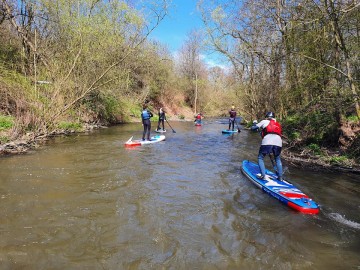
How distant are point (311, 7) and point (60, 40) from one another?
12.1 meters

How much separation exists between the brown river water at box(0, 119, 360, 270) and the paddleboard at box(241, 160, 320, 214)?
130 mm

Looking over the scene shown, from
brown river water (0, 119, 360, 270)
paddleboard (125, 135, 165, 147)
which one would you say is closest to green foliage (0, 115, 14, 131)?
brown river water (0, 119, 360, 270)

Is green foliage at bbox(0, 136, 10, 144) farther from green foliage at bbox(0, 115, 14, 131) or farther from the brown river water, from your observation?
the brown river water

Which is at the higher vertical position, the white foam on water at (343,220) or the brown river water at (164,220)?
the white foam on water at (343,220)

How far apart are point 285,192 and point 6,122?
10.2 m

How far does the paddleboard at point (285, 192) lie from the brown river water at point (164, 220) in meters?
0.13

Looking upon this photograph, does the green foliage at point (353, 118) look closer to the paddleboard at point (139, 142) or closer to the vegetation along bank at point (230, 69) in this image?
the vegetation along bank at point (230, 69)

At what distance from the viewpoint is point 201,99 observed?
43.3 m

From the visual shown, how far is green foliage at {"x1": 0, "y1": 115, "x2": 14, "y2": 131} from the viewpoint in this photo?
10.9m

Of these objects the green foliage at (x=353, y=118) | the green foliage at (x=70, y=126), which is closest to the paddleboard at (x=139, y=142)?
the green foliage at (x=70, y=126)

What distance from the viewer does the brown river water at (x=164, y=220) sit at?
3.76m

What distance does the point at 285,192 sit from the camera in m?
6.09

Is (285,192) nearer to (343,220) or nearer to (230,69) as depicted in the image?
(343,220)

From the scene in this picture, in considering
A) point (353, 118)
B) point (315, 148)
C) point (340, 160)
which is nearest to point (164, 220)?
point (340, 160)
